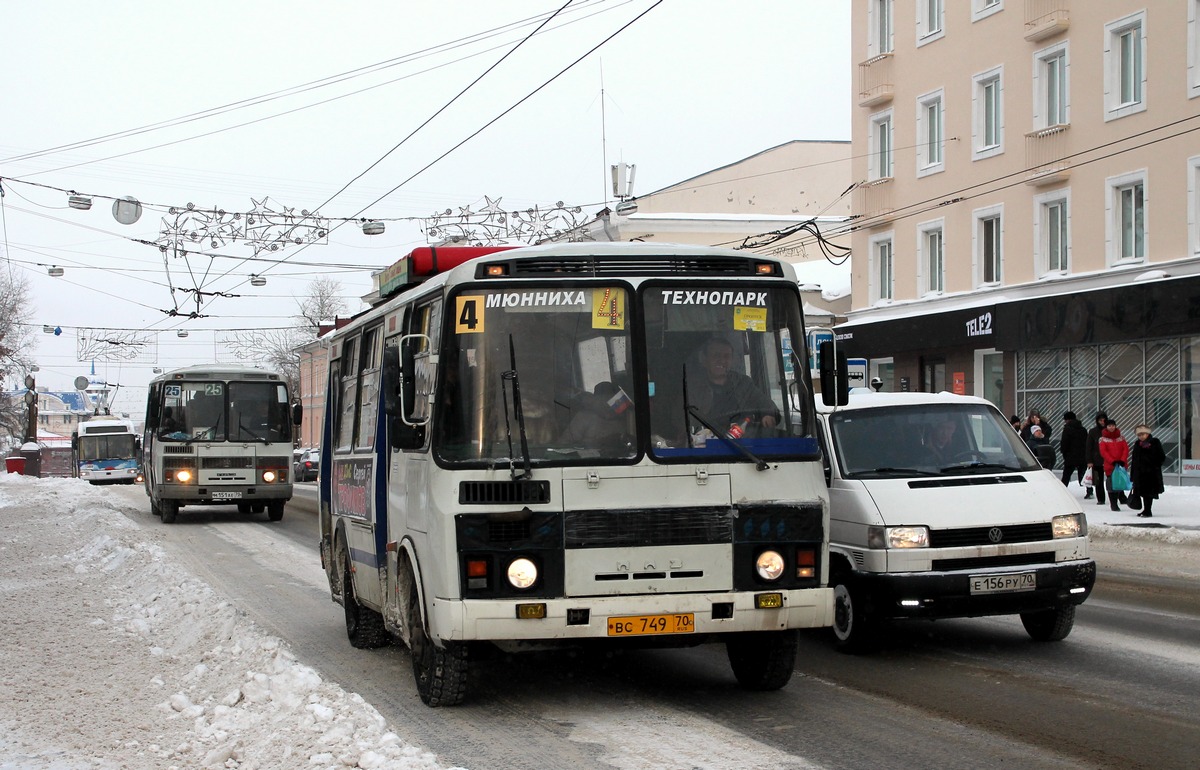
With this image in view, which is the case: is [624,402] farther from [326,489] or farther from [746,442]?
[326,489]

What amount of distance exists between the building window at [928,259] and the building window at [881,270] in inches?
64.4

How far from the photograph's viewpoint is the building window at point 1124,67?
93.0 feet

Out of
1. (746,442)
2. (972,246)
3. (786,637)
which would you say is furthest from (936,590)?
(972,246)

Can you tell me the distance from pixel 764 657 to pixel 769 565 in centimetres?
84

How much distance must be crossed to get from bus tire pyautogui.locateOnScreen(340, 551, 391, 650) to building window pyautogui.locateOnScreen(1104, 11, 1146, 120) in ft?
74.8

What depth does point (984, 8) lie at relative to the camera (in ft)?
109

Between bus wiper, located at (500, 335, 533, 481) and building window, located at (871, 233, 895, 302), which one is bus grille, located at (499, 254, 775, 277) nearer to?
bus wiper, located at (500, 335, 533, 481)

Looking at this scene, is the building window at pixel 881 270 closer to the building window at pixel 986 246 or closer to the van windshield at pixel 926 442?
the building window at pixel 986 246

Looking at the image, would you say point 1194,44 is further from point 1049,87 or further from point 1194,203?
point 1049,87

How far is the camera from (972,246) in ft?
110

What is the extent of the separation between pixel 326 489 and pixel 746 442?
16.9ft

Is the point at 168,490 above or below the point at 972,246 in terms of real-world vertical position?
below

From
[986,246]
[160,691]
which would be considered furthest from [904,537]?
[986,246]

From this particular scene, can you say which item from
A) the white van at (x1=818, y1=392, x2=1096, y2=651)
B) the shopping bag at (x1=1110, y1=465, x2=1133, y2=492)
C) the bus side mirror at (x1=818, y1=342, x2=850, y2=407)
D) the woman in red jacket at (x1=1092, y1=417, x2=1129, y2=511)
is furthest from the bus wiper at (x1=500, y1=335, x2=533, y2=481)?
the shopping bag at (x1=1110, y1=465, x2=1133, y2=492)
